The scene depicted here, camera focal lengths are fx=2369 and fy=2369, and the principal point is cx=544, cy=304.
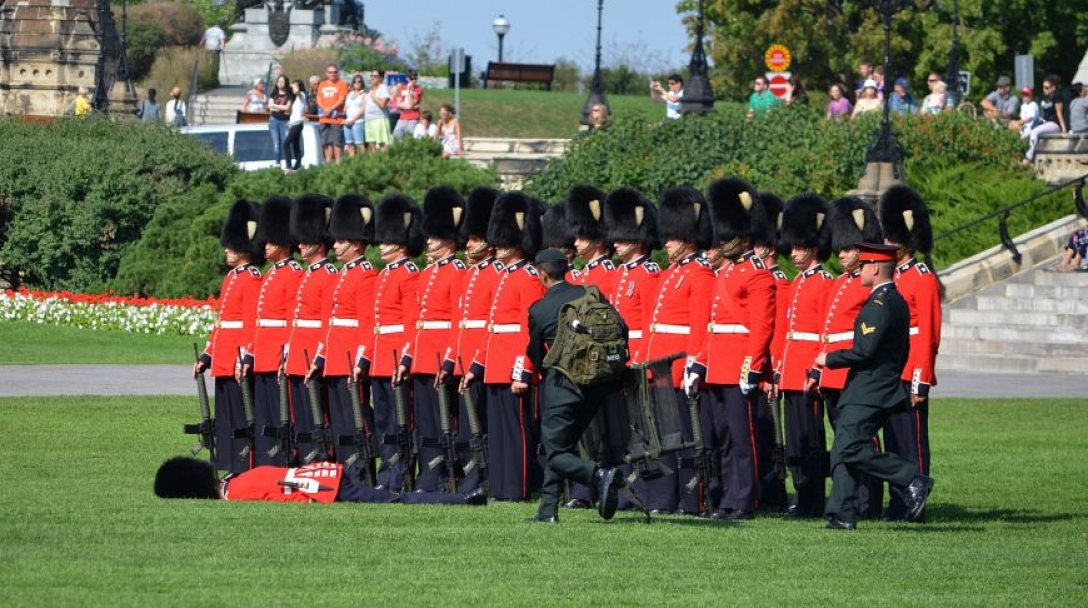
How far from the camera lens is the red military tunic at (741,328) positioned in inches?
551

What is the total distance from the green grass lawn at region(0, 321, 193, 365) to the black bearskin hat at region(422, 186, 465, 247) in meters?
12.1

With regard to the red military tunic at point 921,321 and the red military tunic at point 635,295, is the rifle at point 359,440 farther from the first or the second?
the red military tunic at point 921,321

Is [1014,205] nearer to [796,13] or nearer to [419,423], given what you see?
[419,423]

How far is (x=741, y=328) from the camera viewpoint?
14062 mm

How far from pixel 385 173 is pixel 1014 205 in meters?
8.21

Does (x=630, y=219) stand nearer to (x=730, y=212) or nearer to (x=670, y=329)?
(x=730, y=212)

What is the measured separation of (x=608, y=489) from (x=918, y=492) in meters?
1.80

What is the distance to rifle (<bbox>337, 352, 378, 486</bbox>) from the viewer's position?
1536cm

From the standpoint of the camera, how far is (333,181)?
31.1 metres

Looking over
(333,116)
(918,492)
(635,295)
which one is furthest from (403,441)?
(333,116)

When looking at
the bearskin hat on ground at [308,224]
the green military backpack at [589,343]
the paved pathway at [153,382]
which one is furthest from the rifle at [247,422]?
the paved pathway at [153,382]

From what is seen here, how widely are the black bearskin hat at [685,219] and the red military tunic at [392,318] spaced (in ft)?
6.29

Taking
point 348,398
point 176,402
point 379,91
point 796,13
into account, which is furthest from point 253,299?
point 796,13

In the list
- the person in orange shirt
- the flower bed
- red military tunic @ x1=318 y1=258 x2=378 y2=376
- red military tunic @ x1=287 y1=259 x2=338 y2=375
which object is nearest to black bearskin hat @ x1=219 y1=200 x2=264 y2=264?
red military tunic @ x1=287 y1=259 x2=338 y2=375
